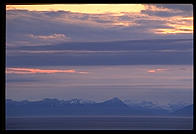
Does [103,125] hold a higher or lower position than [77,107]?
higher

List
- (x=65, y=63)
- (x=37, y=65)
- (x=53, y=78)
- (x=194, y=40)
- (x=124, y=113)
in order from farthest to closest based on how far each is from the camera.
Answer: (x=124, y=113)
(x=53, y=78)
(x=65, y=63)
(x=37, y=65)
(x=194, y=40)

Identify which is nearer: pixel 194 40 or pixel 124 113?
pixel 194 40

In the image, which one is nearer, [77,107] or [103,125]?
[103,125]

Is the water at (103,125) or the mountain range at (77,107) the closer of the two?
the water at (103,125)

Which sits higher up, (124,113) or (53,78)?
(53,78)

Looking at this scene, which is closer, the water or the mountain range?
the water

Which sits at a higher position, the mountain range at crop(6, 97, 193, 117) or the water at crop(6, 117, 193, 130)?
the water at crop(6, 117, 193, 130)

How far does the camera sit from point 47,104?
77938 mm

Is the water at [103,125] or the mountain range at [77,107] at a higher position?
the water at [103,125]

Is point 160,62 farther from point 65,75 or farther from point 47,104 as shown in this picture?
point 47,104

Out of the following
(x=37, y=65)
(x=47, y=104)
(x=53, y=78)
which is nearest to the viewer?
(x=37, y=65)
